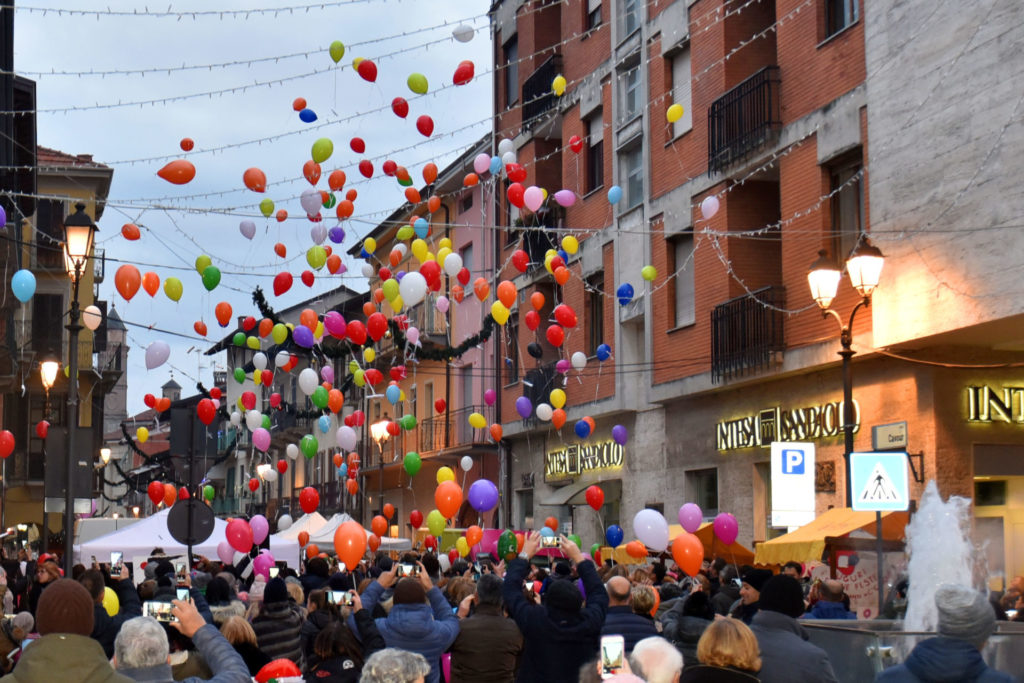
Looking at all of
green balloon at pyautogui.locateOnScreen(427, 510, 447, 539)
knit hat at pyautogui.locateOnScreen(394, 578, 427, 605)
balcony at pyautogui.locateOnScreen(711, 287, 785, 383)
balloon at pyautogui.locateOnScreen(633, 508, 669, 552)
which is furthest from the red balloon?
knit hat at pyautogui.locateOnScreen(394, 578, 427, 605)

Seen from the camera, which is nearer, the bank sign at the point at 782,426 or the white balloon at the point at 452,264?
the bank sign at the point at 782,426

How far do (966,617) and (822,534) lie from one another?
10.6m

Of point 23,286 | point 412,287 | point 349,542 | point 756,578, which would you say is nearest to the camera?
point 756,578

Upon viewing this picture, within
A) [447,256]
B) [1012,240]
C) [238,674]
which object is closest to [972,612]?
[238,674]

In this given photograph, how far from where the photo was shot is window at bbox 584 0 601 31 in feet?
97.3

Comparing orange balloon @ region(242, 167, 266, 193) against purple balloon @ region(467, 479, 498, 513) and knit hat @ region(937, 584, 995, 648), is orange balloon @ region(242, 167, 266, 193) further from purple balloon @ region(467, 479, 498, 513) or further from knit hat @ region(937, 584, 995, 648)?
knit hat @ region(937, 584, 995, 648)

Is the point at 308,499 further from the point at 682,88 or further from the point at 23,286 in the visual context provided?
the point at 682,88

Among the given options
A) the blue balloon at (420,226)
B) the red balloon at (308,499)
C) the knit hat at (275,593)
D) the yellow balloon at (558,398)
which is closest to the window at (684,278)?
the yellow balloon at (558,398)

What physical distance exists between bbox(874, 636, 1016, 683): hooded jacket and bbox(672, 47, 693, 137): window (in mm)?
19309

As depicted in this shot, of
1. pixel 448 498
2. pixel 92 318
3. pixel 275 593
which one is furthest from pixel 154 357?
pixel 275 593

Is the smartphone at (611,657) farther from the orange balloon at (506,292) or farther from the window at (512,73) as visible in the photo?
the window at (512,73)

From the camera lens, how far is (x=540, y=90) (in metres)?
32.2

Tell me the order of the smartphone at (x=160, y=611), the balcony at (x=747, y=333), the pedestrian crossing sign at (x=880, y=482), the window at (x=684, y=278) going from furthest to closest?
the window at (x=684, y=278) → the balcony at (x=747, y=333) → the pedestrian crossing sign at (x=880, y=482) → the smartphone at (x=160, y=611)

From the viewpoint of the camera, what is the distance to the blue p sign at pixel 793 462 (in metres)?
13.8
